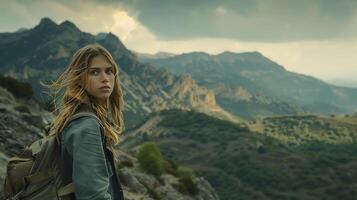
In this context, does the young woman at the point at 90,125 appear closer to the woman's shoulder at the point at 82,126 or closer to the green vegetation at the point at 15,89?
the woman's shoulder at the point at 82,126

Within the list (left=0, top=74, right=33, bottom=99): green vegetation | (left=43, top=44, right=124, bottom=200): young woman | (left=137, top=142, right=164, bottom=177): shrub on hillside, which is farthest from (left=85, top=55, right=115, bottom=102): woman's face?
(left=137, top=142, right=164, bottom=177): shrub on hillside

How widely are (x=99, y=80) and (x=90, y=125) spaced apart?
2.00ft

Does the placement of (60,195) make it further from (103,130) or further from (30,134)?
(30,134)

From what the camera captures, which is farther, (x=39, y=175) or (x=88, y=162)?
(x=39, y=175)

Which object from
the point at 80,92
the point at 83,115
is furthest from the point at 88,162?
the point at 80,92

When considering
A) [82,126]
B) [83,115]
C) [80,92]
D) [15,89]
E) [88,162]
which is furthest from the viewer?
[15,89]

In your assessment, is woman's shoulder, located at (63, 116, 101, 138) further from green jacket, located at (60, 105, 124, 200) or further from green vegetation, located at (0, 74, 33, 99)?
green vegetation, located at (0, 74, 33, 99)

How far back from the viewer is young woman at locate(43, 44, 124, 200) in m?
3.79

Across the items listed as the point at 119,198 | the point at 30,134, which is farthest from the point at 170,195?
the point at 119,198

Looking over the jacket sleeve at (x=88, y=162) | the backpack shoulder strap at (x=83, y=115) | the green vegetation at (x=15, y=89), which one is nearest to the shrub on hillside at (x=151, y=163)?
the green vegetation at (x=15, y=89)

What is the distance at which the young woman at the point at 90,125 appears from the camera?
3793 millimetres

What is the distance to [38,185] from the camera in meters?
4.11

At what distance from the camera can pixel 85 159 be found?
12.5ft

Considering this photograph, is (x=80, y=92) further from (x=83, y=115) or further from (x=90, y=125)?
(x=90, y=125)
